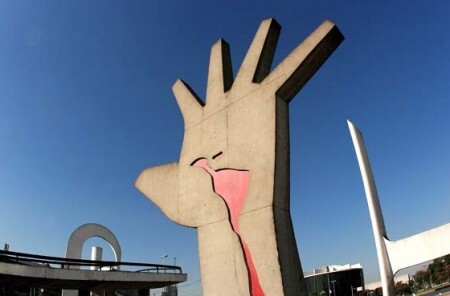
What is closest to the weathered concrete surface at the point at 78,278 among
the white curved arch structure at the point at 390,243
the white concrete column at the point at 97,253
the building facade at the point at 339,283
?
the white concrete column at the point at 97,253

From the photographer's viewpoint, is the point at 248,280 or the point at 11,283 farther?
the point at 11,283

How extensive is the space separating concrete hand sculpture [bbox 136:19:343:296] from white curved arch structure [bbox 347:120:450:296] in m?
21.7

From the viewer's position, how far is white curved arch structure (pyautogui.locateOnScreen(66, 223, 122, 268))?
77.5 ft

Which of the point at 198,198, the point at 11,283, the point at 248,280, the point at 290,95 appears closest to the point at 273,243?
the point at 248,280

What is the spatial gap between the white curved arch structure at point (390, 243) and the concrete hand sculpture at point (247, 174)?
856 inches

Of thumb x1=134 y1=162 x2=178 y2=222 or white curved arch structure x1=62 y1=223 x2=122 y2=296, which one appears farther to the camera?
white curved arch structure x1=62 y1=223 x2=122 y2=296

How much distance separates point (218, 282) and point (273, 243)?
1506mm

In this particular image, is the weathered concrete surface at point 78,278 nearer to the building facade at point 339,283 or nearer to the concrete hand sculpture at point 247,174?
the concrete hand sculpture at point 247,174

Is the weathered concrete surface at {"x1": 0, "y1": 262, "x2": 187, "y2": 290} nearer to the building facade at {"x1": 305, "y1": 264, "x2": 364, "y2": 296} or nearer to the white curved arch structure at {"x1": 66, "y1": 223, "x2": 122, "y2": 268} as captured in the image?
the white curved arch structure at {"x1": 66, "y1": 223, "x2": 122, "y2": 268}

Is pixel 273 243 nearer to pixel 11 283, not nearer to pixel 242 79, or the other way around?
pixel 242 79

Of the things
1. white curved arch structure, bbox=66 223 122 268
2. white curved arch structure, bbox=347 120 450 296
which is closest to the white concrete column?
white curved arch structure, bbox=66 223 122 268

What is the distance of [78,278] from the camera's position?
1666 centimetres

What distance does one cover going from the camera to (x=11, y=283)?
50.5ft

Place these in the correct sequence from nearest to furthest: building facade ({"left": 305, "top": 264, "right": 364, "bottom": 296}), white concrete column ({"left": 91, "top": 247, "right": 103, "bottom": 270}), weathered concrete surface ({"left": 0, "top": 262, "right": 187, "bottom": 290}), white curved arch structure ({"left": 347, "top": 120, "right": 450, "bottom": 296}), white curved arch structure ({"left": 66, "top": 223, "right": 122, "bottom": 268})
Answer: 1. weathered concrete surface ({"left": 0, "top": 262, "right": 187, "bottom": 290})
2. white curved arch structure ({"left": 66, "top": 223, "right": 122, "bottom": 268})
3. white curved arch structure ({"left": 347, "top": 120, "right": 450, "bottom": 296})
4. white concrete column ({"left": 91, "top": 247, "right": 103, "bottom": 270})
5. building facade ({"left": 305, "top": 264, "right": 364, "bottom": 296})
